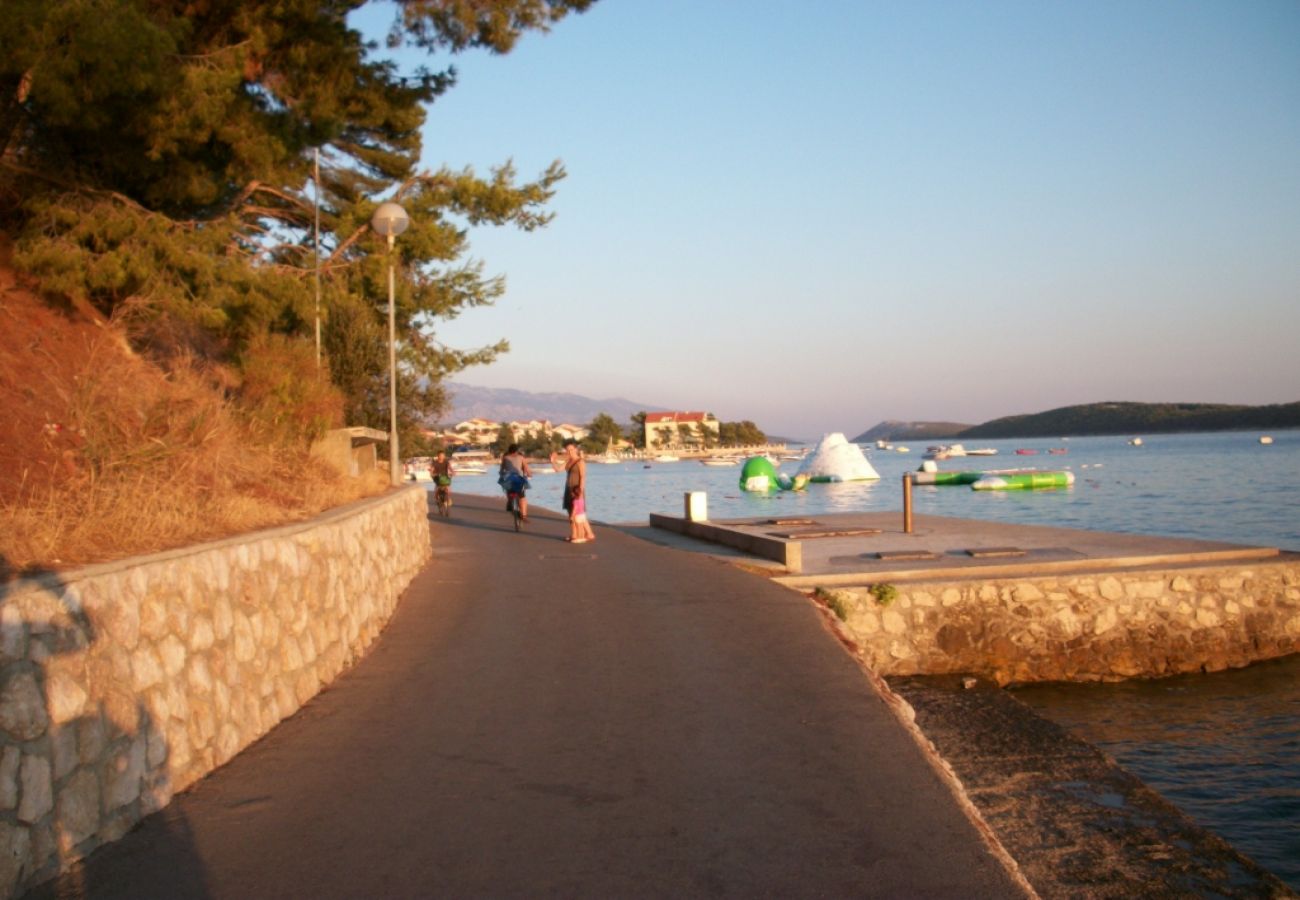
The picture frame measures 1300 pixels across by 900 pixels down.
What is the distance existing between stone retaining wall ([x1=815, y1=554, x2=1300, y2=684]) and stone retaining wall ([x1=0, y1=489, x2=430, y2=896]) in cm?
761

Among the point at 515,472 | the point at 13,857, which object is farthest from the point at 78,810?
the point at 515,472

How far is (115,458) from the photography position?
945 cm

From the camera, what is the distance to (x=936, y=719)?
11.2m

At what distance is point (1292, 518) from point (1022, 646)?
118 feet

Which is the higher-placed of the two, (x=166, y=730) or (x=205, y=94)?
(x=205, y=94)

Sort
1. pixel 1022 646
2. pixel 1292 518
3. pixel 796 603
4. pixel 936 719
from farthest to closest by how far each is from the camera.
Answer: pixel 1292 518, pixel 1022 646, pixel 796 603, pixel 936 719

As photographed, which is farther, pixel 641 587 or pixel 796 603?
pixel 641 587

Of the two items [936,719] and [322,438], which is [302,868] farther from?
[322,438]

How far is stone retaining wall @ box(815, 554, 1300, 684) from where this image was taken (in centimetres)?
1416

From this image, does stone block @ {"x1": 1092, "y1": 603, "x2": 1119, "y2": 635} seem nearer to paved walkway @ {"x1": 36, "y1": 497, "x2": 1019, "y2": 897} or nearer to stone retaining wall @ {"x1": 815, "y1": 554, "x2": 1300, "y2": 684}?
stone retaining wall @ {"x1": 815, "y1": 554, "x2": 1300, "y2": 684}

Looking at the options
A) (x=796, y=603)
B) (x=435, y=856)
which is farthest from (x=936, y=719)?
(x=435, y=856)

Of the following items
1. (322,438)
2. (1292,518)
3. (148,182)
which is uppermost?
(148,182)

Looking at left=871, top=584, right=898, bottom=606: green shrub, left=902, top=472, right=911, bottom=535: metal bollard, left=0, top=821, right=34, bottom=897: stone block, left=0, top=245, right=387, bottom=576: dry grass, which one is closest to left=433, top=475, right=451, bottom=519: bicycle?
left=902, top=472, right=911, bottom=535: metal bollard

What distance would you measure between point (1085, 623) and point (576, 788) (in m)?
10.7
